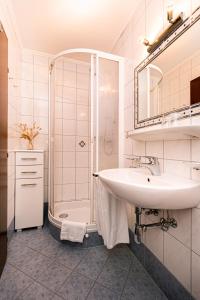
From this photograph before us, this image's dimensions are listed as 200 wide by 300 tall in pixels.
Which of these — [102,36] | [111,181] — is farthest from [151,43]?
[111,181]

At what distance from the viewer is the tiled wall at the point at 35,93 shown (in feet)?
7.45

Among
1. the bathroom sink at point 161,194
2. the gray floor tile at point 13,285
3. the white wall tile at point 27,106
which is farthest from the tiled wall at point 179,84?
the white wall tile at point 27,106

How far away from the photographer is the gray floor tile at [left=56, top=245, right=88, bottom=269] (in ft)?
4.58

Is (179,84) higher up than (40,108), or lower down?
lower down

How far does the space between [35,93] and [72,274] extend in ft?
7.17

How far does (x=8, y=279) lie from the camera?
4.00 feet

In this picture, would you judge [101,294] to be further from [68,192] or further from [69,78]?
[69,78]

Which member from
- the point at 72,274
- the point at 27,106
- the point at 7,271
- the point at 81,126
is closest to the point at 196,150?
the point at 72,274

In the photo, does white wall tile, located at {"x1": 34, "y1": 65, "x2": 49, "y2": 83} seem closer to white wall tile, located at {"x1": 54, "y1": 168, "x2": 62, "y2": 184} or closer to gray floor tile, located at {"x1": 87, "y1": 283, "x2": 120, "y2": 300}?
white wall tile, located at {"x1": 54, "y1": 168, "x2": 62, "y2": 184}

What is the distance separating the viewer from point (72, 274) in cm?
127

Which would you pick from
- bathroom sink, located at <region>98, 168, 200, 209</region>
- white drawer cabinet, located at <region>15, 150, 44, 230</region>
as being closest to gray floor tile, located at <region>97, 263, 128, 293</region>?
bathroom sink, located at <region>98, 168, 200, 209</region>

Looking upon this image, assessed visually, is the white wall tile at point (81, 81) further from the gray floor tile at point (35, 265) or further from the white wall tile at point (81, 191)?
the gray floor tile at point (35, 265)

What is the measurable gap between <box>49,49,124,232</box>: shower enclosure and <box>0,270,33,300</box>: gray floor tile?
0.52 metres

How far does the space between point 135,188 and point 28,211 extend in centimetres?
163
